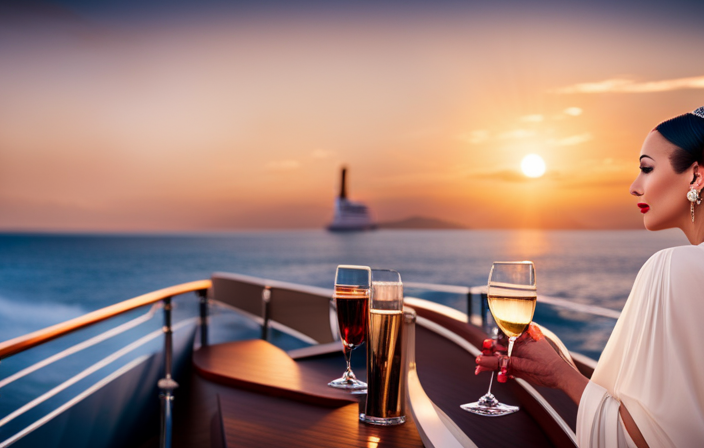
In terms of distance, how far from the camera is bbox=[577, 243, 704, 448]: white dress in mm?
649

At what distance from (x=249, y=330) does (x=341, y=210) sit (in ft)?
156

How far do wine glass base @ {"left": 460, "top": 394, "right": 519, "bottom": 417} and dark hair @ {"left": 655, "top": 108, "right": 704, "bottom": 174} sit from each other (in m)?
0.50

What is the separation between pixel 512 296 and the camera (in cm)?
91

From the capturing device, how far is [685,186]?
31.8 inches

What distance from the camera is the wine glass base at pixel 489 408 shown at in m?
0.98

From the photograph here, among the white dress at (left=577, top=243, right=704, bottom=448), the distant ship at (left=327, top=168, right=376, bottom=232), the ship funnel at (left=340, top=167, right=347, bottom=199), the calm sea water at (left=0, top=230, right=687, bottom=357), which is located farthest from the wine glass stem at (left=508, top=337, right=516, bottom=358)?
the distant ship at (left=327, top=168, right=376, bottom=232)

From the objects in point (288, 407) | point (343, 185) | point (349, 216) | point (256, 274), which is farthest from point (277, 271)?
point (288, 407)

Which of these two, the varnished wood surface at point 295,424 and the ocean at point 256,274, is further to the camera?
the ocean at point 256,274

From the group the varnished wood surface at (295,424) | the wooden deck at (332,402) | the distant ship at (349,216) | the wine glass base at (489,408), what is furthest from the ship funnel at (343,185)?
the wine glass base at (489,408)

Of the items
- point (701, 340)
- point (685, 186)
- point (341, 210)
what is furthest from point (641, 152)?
point (341, 210)

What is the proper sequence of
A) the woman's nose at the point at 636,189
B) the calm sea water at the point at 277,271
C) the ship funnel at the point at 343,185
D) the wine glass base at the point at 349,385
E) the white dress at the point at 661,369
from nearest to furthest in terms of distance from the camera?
the white dress at the point at 661,369, the woman's nose at the point at 636,189, the wine glass base at the point at 349,385, the calm sea water at the point at 277,271, the ship funnel at the point at 343,185

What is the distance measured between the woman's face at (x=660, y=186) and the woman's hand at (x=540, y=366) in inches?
10.6

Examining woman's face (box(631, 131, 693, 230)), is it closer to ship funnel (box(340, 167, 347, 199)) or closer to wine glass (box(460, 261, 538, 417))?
wine glass (box(460, 261, 538, 417))

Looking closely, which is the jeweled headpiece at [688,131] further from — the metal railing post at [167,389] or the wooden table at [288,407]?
the metal railing post at [167,389]
